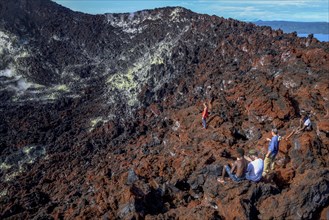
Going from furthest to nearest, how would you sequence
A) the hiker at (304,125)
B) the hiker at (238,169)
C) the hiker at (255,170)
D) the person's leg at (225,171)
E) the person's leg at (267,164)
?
the hiker at (304,125) → the person's leg at (267,164) → the person's leg at (225,171) → the hiker at (255,170) → the hiker at (238,169)

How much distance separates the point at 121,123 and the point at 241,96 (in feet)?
27.5

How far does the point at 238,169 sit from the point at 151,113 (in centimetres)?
1381

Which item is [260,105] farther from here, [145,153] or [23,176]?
[23,176]

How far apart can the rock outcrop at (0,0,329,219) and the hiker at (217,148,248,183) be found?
0.25 meters

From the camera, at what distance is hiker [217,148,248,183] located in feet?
33.9

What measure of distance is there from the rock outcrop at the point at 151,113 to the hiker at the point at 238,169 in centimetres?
25

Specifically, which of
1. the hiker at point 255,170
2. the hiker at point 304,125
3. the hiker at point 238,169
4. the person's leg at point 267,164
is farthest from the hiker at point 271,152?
the hiker at point 304,125

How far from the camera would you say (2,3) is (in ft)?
119

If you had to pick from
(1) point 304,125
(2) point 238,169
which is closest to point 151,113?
(1) point 304,125

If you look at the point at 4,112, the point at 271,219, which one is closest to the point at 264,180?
the point at 271,219

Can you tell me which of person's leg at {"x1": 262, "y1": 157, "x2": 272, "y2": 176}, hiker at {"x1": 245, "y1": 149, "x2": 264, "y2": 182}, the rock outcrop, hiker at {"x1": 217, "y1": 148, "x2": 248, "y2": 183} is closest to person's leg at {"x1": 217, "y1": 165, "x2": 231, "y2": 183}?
hiker at {"x1": 217, "y1": 148, "x2": 248, "y2": 183}

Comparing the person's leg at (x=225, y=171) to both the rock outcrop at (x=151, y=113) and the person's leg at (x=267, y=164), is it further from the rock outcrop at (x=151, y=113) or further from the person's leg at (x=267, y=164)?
the person's leg at (x=267, y=164)

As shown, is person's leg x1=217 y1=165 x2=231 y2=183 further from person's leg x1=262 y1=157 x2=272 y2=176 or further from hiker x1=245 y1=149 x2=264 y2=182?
person's leg x1=262 y1=157 x2=272 y2=176

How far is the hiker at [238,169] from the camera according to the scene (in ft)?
33.9
